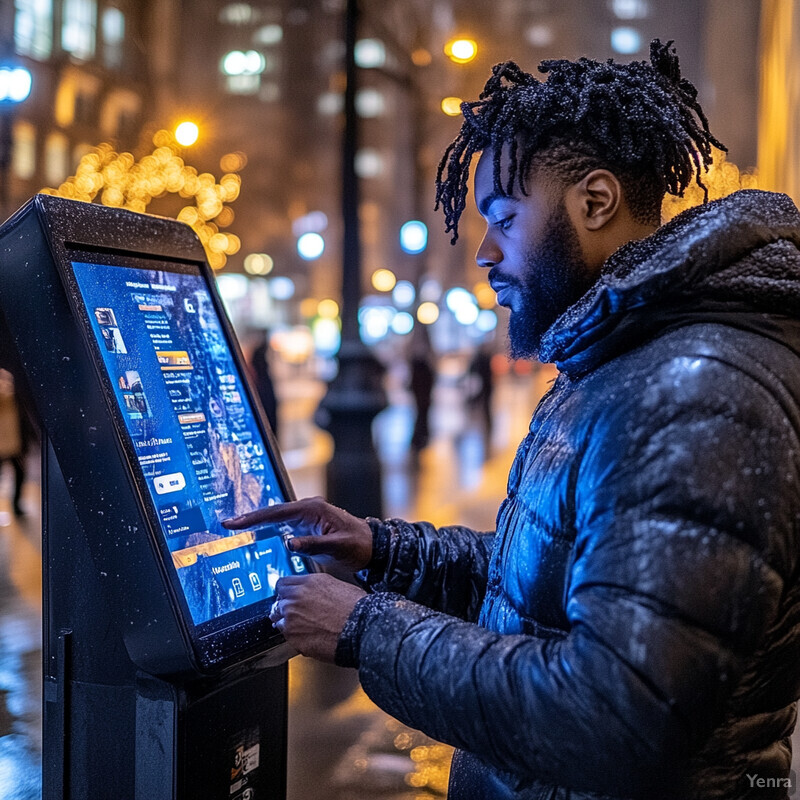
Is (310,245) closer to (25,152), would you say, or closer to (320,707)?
(320,707)

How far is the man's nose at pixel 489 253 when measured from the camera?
182cm

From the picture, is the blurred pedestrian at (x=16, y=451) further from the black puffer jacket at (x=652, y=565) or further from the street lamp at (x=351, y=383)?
the black puffer jacket at (x=652, y=565)

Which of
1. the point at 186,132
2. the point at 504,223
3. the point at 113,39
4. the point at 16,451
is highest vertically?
the point at 113,39

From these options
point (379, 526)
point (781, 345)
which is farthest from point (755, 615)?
point (379, 526)

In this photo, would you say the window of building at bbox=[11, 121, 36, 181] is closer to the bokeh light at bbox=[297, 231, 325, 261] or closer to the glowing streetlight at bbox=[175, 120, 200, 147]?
the glowing streetlight at bbox=[175, 120, 200, 147]

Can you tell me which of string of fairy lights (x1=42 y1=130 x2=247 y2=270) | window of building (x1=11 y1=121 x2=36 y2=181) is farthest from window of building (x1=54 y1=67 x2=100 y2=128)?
string of fairy lights (x1=42 y1=130 x2=247 y2=270)

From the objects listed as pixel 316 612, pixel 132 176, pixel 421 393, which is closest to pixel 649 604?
pixel 316 612

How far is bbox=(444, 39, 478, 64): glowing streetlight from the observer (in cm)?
1215

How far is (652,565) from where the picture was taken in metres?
1.16

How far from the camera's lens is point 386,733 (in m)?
4.42

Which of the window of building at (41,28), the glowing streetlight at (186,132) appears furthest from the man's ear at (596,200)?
the window of building at (41,28)

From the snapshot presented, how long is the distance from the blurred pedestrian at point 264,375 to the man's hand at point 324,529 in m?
9.66

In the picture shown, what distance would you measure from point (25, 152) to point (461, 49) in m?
20.6

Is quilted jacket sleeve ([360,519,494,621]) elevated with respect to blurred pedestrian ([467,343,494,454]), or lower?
elevated
